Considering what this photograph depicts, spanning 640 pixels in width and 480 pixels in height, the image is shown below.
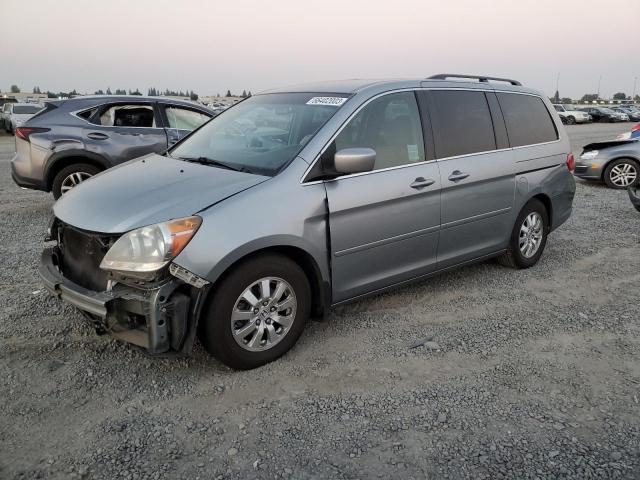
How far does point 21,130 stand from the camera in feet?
23.3

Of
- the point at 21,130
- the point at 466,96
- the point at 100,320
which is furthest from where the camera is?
the point at 21,130

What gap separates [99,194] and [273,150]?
1.18 metres

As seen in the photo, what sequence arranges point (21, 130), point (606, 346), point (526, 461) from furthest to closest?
point (21, 130)
point (606, 346)
point (526, 461)

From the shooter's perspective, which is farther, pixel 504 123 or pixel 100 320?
pixel 504 123

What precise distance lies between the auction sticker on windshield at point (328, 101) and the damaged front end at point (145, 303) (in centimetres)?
166

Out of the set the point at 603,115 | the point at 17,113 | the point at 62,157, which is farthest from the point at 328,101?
the point at 603,115

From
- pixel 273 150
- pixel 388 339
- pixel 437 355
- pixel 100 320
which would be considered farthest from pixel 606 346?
pixel 100 320

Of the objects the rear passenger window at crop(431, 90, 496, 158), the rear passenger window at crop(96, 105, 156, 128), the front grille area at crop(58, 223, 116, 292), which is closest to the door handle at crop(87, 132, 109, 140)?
the rear passenger window at crop(96, 105, 156, 128)

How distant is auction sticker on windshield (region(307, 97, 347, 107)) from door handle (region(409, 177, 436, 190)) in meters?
0.79

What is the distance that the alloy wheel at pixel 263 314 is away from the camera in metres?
3.15

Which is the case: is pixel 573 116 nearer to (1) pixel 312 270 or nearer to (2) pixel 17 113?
(2) pixel 17 113

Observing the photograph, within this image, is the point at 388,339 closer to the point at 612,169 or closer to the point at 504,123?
the point at 504,123

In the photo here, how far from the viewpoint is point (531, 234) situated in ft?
17.1

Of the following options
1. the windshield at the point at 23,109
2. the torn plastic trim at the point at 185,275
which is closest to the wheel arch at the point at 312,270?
the torn plastic trim at the point at 185,275
